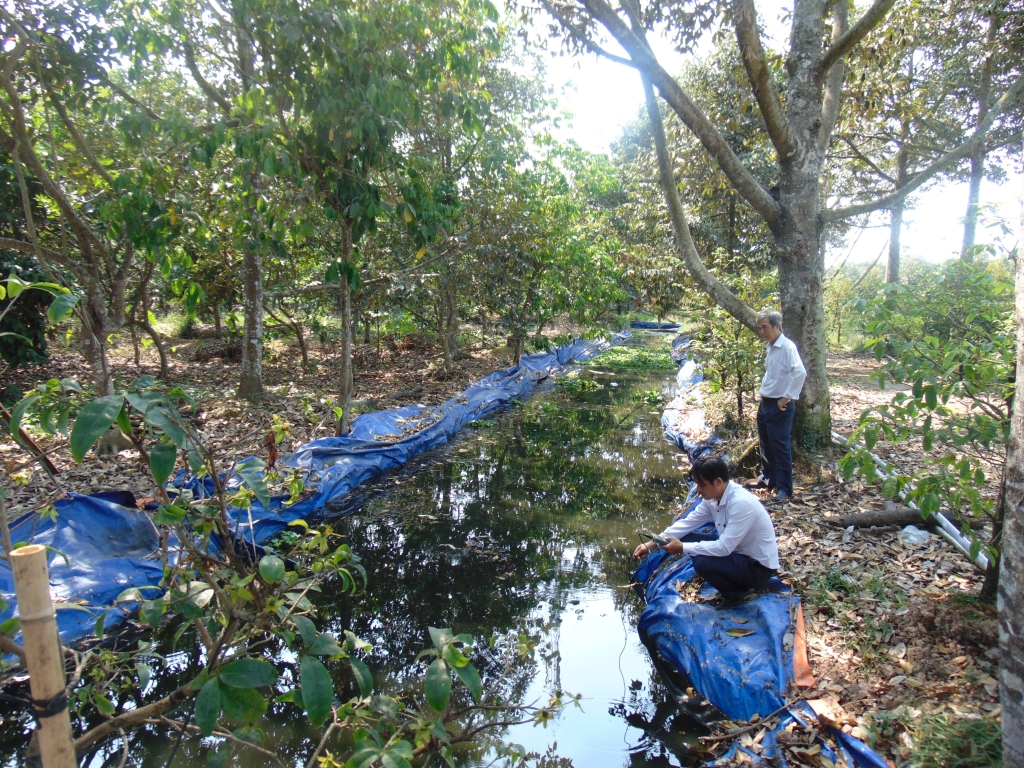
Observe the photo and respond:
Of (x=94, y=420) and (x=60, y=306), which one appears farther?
(x=60, y=306)

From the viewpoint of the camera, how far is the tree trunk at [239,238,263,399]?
7.45m

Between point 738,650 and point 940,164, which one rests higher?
point 940,164

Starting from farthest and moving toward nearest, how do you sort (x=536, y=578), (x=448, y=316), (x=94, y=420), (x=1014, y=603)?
(x=448, y=316) < (x=536, y=578) < (x=1014, y=603) < (x=94, y=420)

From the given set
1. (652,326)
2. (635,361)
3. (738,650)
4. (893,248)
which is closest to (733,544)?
(738,650)

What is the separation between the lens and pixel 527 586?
4.34 m

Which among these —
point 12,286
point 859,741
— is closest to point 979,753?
point 859,741

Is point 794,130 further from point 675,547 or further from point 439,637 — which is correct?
point 439,637

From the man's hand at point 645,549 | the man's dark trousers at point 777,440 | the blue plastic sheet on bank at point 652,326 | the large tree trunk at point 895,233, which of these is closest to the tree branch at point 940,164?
the man's dark trousers at point 777,440

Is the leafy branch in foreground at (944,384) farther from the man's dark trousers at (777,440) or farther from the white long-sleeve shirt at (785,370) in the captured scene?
the man's dark trousers at (777,440)

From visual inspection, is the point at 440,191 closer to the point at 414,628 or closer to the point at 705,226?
the point at 414,628

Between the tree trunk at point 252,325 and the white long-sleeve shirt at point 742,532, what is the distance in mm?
6445

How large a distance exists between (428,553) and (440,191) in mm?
3329

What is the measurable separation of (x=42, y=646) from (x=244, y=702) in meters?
0.45

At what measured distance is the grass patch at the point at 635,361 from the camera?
1540cm
